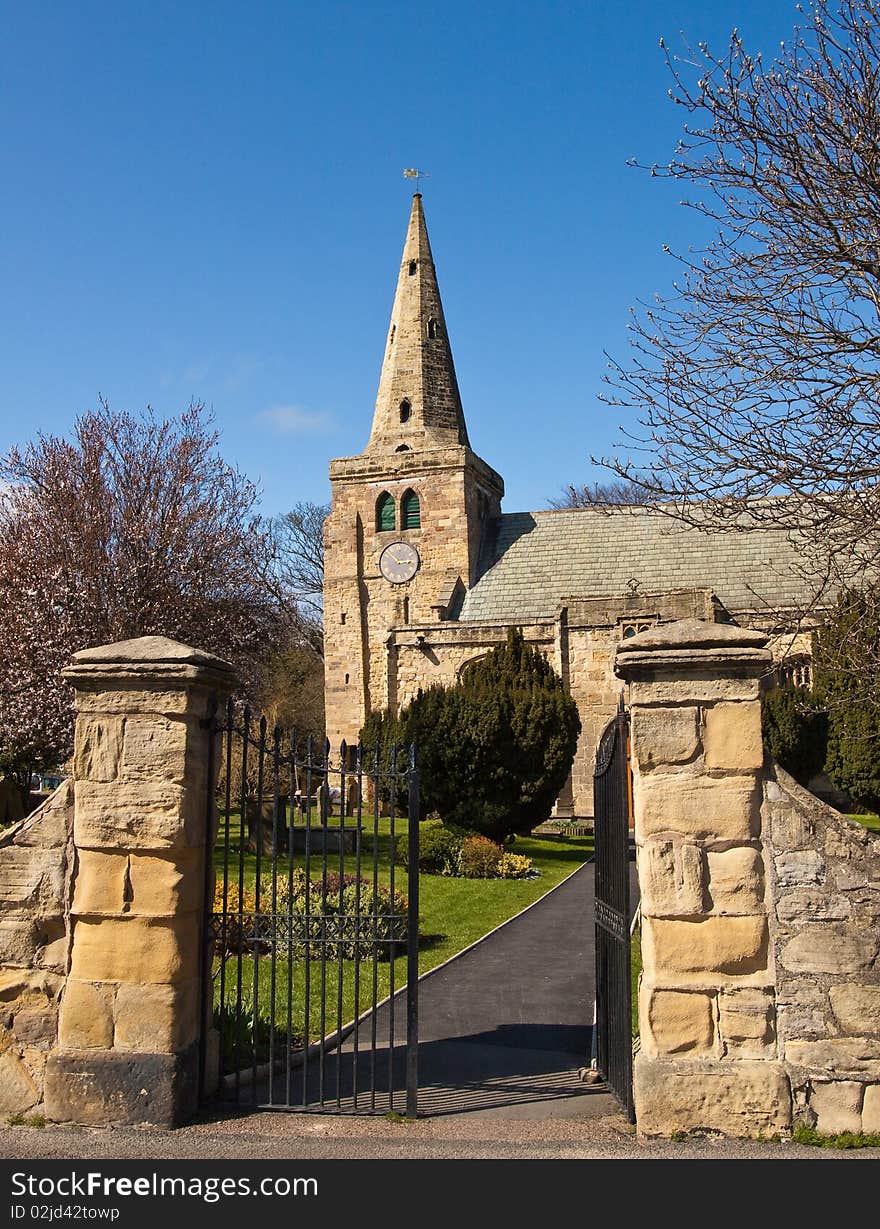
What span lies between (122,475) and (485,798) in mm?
9085

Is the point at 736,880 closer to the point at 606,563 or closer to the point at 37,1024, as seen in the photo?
the point at 37,1024

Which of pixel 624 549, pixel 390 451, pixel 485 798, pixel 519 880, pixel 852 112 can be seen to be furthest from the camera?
pixel 390 451

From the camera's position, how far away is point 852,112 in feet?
22.1

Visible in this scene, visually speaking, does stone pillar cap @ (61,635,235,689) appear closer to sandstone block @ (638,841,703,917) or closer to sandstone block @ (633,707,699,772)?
sandstone block @ (633,707,699,772)

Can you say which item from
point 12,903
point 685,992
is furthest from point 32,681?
point 685,992

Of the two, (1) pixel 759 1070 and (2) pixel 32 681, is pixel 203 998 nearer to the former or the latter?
(1) pixel 759 1070

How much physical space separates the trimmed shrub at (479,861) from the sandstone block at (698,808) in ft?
39.0

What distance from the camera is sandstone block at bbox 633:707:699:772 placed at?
5.17 metres

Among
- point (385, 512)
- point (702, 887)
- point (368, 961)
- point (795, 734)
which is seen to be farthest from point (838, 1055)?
point (385, 512)

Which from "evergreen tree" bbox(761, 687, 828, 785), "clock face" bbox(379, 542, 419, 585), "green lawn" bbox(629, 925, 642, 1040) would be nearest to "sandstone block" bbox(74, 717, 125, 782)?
"green lawn" bbox(629, 925, 642, 1040)

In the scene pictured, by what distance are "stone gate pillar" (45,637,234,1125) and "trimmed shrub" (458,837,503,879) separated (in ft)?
→ 37.2

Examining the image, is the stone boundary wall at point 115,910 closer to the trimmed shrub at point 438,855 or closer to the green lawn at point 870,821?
the trimmed shrub at point 438,855

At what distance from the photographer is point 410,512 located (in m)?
31.9

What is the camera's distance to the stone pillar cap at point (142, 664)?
5.55 m
